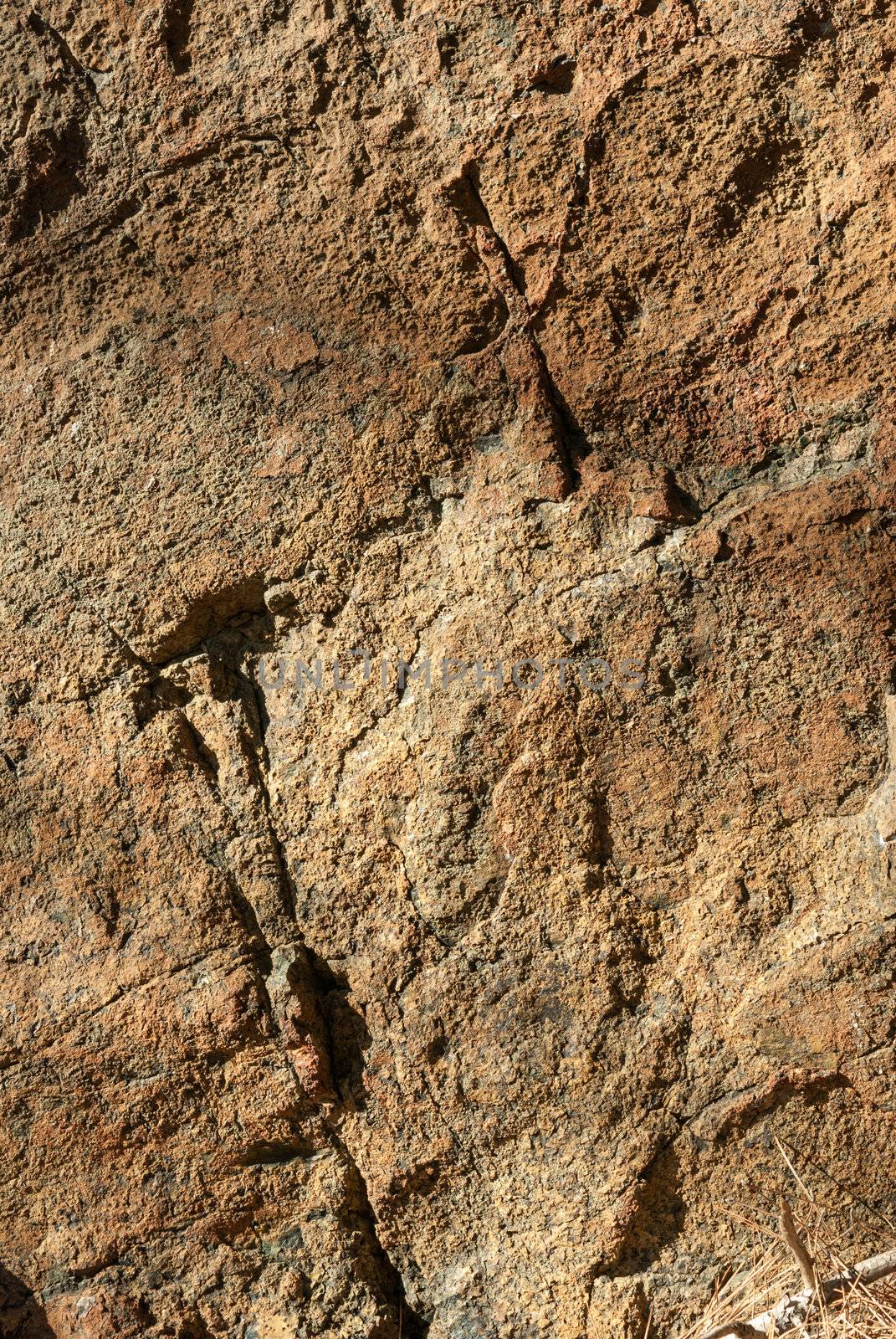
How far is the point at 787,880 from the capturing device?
4.87 feet

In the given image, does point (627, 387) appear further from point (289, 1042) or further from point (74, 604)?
point (289, 1042)

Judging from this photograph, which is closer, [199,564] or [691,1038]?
[691,1038]

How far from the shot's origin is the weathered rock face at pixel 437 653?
1.47 meters

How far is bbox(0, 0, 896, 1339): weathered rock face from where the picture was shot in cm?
147

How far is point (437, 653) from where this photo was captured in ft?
5.10

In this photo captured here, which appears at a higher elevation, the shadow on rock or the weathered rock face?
the weathered rock face

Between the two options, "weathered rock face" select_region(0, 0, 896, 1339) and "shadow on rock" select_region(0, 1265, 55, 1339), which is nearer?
"weathered rock face" select_region(0, 0, 896, 1339)

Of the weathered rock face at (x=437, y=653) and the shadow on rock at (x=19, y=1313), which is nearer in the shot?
the weathered rock face at (x=437, y=653)

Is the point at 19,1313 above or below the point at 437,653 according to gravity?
below

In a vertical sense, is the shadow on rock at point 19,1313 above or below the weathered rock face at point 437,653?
below

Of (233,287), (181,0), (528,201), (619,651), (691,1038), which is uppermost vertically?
(181,0)

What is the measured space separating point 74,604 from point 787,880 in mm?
1050

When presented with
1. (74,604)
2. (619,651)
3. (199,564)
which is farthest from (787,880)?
(74,604)

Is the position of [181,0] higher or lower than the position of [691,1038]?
higher
